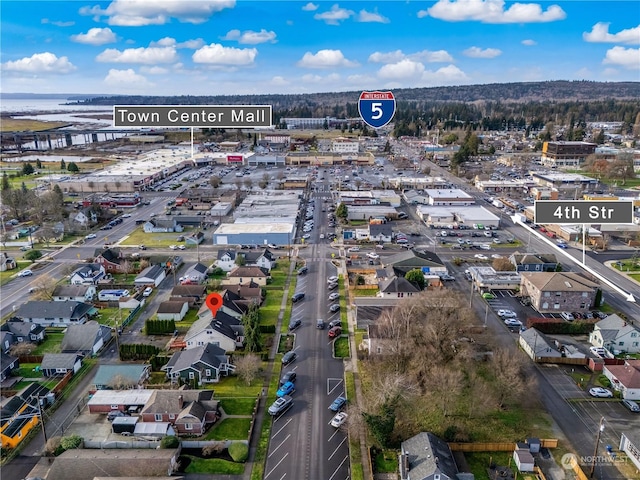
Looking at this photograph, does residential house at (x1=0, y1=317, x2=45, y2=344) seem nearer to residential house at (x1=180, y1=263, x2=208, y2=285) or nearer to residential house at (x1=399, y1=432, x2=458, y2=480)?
residential house at (x1=180, y1=263, x2=208, y2=285)

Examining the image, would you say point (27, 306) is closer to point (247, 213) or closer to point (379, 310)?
point (379, 310)

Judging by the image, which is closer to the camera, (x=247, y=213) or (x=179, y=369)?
(x=179, y=369)

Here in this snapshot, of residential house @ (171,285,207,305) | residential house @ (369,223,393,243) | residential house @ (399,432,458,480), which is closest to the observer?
residential house @ (399,432,458,480)

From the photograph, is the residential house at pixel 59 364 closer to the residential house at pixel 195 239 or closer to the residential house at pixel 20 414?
the residential house at pixel 20 414

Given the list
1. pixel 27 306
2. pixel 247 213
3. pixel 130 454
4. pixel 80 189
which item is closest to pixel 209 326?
pixel 130 454

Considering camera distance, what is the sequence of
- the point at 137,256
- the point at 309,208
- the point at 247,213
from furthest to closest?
the point at 309,208 < the point at 247,213 < the point at 137,256

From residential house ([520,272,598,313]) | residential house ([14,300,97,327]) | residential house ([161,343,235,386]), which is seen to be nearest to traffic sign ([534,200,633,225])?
residential house ([161,343,235,386])

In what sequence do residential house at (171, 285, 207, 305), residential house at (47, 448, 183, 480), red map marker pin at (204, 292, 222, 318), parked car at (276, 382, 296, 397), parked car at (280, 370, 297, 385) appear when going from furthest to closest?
residential house at (171, 285, 207, 305), red map marker pin at (204, 292, 222, 318), parked car at (280, 370, 297, 385), parked car at (276, 382, 296, 397), residential house at (47, 448, 183, 480)
